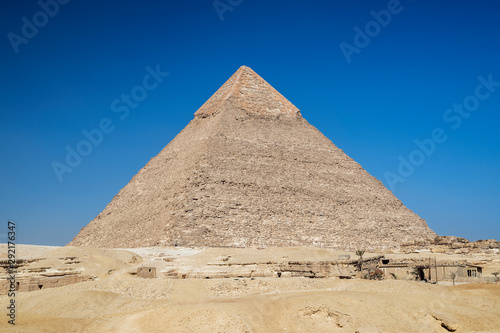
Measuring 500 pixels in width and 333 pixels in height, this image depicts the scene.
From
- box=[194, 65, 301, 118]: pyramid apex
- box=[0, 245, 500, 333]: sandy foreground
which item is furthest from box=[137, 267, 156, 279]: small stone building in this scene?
box=[194, 65, 301, 118]: pyramid apex

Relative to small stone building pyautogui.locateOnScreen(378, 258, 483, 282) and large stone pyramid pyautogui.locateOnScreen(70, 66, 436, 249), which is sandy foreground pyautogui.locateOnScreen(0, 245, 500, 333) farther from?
large stone pyramid pyautogui.locateOnScreen(70, 66, 436, 249)

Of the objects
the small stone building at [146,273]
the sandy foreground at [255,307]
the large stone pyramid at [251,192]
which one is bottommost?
the sandy foreground at [255,307]

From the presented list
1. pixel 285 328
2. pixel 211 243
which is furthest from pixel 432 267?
pixel 211 243

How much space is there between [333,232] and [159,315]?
3339cm

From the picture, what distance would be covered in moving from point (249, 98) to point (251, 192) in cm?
1475

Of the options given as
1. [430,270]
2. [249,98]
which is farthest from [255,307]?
[249,98]

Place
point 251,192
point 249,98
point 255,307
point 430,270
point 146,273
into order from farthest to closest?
point 249,98, point 251,192, point 430,270, point 146,273, point 255,307

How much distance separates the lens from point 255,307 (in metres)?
→ 10.8

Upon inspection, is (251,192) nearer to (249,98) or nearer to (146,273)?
(249,98)

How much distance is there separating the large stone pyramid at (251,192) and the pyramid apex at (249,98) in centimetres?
13

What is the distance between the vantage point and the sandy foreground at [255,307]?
397 inches

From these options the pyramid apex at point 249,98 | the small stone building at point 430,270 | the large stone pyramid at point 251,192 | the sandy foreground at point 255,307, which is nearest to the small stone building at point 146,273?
the sandy foreground at point 255,307

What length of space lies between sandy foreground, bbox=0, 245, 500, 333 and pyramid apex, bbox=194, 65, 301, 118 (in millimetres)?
40091

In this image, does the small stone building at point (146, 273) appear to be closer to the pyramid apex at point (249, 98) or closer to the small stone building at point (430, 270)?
the small stone building at point (430, 270)
